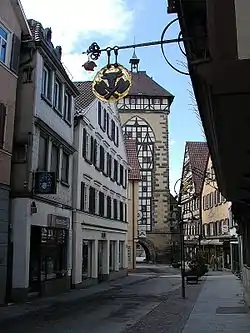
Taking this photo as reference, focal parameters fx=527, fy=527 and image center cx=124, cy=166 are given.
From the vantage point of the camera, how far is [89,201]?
106 feet

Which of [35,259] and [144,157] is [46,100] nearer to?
[35,259]

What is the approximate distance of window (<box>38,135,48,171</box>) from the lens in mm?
22875

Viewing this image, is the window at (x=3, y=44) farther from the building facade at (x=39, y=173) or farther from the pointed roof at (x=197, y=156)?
the pointed roof at (x=197, y=156)

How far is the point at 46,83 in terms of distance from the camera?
2383cm

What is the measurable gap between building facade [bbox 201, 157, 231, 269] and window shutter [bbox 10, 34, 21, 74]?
2944cm

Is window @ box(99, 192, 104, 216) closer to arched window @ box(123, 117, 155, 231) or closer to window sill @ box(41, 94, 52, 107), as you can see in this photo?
window sill @ box(41, 94, 52, 107)

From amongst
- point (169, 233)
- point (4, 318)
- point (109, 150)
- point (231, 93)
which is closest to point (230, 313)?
point (4, 318)

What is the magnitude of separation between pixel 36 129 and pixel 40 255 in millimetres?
5407

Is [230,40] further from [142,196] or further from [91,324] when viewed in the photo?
[142,196]

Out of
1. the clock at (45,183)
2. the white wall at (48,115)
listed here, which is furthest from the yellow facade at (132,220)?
the clock at (45,183)

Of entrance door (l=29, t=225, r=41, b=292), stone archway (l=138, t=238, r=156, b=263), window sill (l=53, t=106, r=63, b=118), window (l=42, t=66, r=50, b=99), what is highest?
window (l=42, t=66, r=50, b=99)

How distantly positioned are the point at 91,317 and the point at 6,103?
8570mm

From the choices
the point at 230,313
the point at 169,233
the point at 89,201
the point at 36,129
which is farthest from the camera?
the point at 169,233

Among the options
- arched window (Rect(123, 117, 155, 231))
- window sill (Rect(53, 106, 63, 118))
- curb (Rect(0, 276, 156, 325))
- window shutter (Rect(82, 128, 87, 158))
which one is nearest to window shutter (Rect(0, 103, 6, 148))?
window sill (Rect(53, 106, 63, 118))
